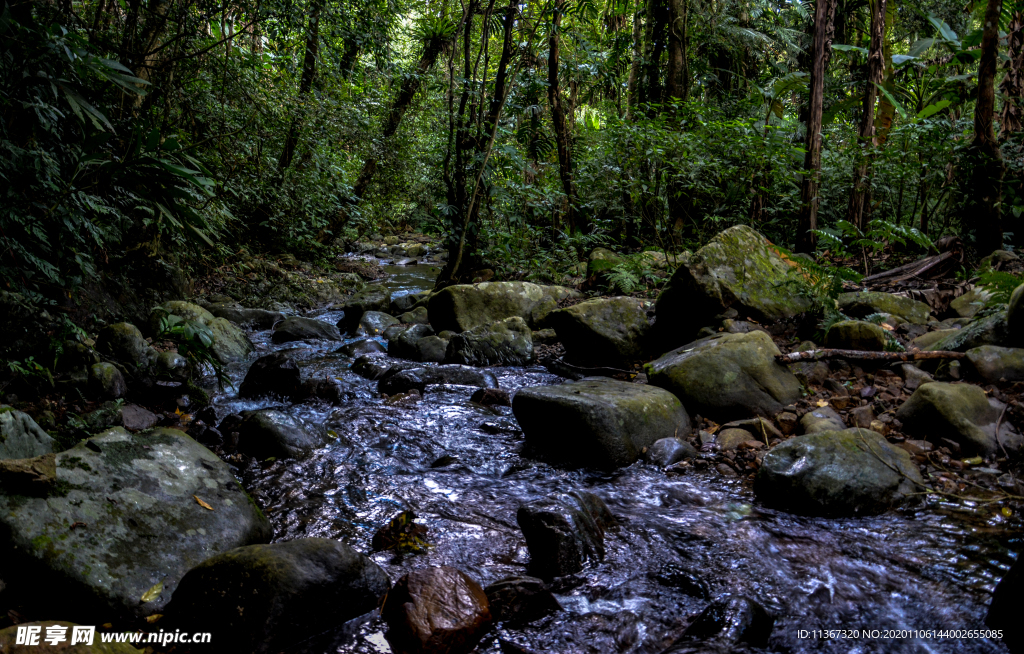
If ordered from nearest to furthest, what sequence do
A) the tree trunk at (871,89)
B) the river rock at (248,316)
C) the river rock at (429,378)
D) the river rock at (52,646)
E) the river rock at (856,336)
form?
the river rock at (52,646) < the river rock at (856,336) < the river rock at (429,378) < the tree trunk at (871,89) < the river rock at (248,316)

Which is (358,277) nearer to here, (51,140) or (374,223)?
(374,223)

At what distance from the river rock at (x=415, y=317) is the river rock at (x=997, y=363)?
20.5ft

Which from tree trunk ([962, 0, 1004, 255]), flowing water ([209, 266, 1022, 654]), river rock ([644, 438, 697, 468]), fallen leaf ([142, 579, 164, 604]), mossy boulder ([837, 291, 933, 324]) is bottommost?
flowing water ([209, 266, 1022, 654])

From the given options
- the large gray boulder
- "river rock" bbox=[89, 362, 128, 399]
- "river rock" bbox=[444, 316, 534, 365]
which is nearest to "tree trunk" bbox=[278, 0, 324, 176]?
"river rock" bbox=[444, 316, 534, 365]

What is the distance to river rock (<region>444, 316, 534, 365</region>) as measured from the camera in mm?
6434

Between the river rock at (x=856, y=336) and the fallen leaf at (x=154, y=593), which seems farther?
the river rock at (x=856, y=336)

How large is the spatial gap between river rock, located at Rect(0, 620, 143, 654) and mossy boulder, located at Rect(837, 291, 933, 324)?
19.5ft

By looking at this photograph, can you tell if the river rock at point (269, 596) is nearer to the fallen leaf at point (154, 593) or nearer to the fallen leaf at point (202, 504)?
the fallen leaf at point (154, 593)

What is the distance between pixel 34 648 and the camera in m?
1.72

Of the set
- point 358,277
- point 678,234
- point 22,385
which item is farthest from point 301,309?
point 678,234

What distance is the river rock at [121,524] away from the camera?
222 centimetres

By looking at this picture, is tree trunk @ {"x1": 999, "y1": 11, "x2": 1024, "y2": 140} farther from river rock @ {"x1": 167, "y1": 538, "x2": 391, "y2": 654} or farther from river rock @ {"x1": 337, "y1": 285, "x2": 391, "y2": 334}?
river rock @ {"x1": 337, "y1": 285, "x2": 391, "y2": 334}

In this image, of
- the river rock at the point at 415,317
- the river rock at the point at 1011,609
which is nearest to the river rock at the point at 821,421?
the river rock at the point at 1011,609

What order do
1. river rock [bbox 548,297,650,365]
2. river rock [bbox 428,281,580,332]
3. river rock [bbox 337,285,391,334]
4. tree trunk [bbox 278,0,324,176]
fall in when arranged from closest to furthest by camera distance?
river rock [bbox 548,297,650,365], tree trunk [bbox 278,0,324,176], river rock [bbox 428,281,580,332], river rock [bbox 337,285,391,334]
